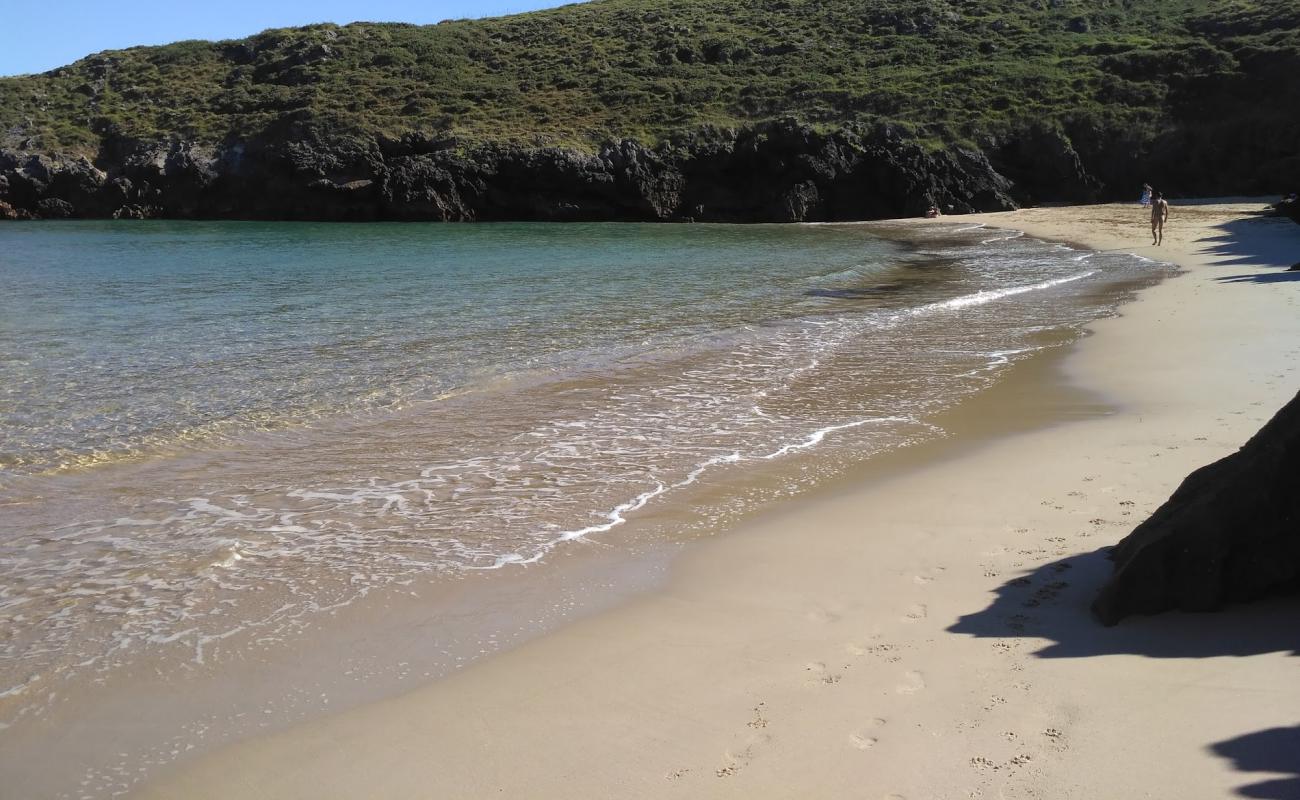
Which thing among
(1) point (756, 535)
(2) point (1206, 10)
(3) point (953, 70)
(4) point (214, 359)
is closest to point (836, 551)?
(1) point (756, 535)

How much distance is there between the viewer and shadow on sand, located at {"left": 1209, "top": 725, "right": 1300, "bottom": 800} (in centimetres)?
299

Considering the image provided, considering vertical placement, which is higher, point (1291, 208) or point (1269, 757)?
point (1291, 208)

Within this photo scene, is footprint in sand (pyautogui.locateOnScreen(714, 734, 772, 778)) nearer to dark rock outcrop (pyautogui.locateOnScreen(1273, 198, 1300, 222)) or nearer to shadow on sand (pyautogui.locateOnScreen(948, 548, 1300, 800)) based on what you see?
shadow on sand (pyautogui.locateOnScreen(948, 548, 1300, 800))

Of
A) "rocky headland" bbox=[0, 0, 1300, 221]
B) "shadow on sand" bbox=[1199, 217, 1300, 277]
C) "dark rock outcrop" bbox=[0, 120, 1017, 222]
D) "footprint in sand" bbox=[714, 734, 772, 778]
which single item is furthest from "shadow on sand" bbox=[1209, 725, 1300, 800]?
"dark rock outcrop" bbox=[0, 120, 1017, 222]

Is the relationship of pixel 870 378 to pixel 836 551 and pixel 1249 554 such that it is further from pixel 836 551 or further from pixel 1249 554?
pixel 1249 554

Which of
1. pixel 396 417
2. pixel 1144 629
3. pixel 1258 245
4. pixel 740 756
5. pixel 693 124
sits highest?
pixel 693 124

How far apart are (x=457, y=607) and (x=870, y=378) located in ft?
22.1

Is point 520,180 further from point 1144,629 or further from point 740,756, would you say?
point 740,756

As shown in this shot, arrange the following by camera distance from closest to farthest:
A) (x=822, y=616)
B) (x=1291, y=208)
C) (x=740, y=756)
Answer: (x=740, y=756) < (x=822, y=616) < (x=1291, y=208)

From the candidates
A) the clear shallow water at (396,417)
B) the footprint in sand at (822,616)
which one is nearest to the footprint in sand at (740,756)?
the footprint in sand at (822,616)

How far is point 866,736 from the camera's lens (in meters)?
3.56

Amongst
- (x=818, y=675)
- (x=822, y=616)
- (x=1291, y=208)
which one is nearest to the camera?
(x=818, y=675)

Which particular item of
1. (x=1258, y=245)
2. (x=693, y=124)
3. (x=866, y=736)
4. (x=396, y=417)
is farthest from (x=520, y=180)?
(x=866, y=736)

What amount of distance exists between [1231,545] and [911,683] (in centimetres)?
143
